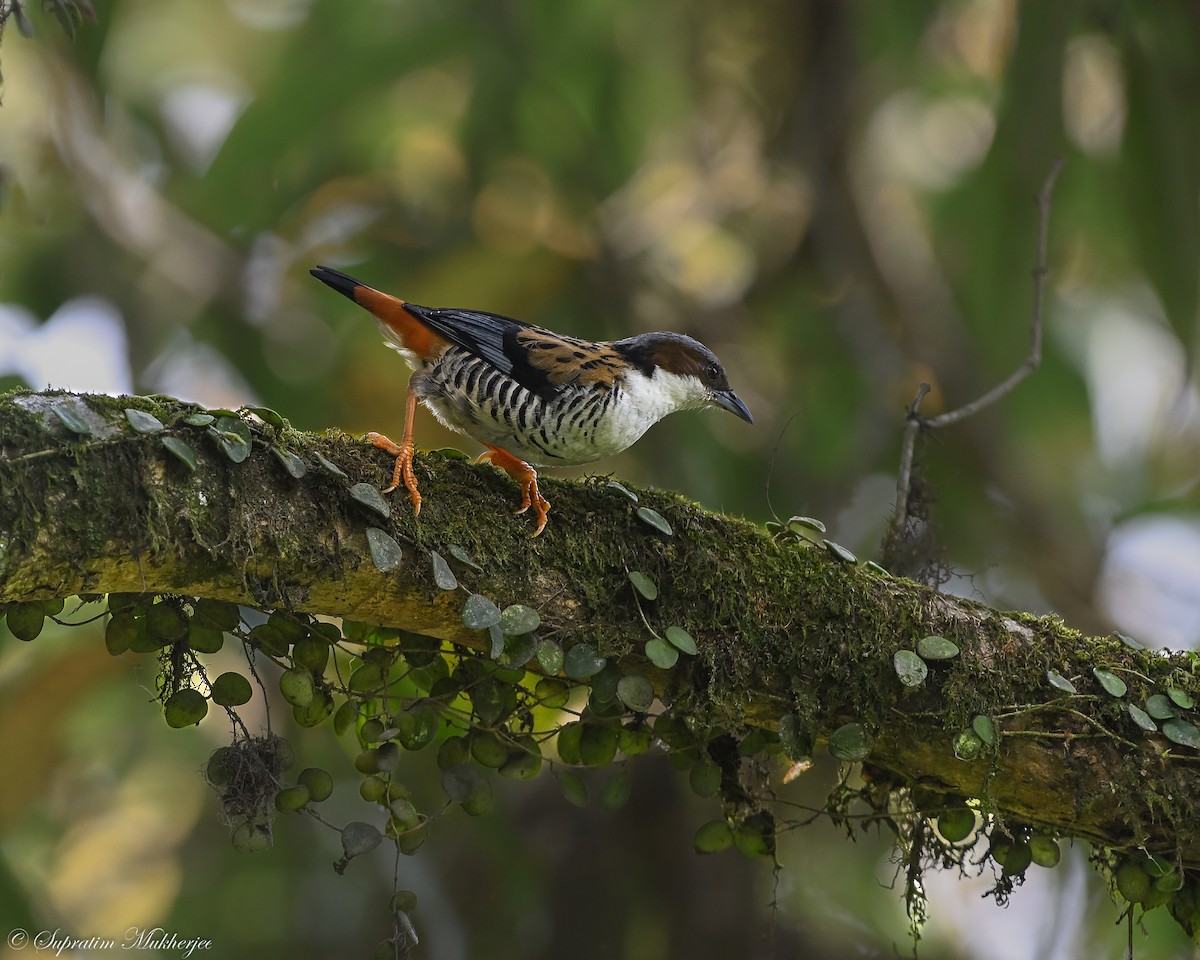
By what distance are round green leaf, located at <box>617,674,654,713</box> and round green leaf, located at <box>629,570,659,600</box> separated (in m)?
0.18

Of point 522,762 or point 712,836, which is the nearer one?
point 522,762

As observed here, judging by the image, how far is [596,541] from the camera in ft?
9.07

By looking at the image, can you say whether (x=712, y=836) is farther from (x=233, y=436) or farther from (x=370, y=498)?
(x=233, y=436)

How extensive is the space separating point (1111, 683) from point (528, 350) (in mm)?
1757

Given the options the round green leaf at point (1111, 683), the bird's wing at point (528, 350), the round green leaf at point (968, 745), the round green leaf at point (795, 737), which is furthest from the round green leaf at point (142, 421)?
the round green leaf at point (1111, 683)

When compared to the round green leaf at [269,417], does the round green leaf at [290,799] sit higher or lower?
lower

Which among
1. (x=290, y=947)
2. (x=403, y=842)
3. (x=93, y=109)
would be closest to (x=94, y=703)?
(x=290, y=947)

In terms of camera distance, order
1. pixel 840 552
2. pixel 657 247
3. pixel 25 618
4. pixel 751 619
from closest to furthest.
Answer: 1. pixel 25 618
2. pixel 751 619
3. pixel 840 552
4. pixel 657 247

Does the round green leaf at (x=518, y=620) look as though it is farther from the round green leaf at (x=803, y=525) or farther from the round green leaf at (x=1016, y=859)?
the round green leaf at (x=1016, y=859)

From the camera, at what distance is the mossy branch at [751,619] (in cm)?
241

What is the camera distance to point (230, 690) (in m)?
2.57

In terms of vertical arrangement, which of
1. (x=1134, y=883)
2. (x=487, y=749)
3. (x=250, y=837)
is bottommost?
(x=250, y=837)

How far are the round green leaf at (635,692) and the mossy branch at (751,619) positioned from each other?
71 mm

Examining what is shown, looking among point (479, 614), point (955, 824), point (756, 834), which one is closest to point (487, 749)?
point (479, 614)
